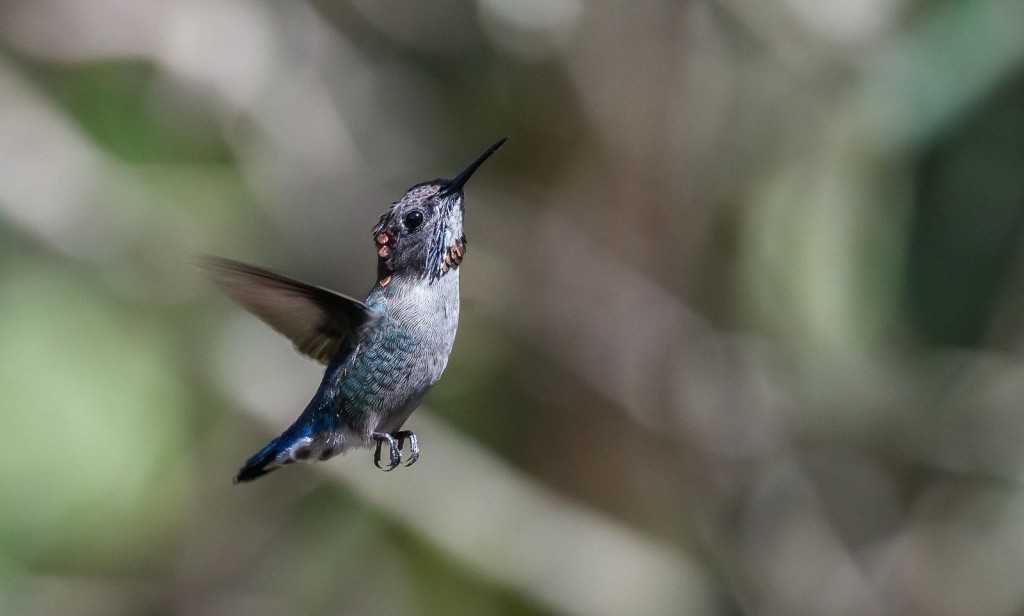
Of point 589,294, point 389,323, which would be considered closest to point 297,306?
point 389,323

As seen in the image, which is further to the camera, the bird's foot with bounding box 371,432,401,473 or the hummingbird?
the hummingbird

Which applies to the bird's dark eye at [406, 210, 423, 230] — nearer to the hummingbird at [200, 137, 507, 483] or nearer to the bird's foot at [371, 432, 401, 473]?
the hummingbird at [200, 137, 507, 483]

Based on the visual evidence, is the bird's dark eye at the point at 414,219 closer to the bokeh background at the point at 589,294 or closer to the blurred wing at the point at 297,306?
the blurred wing at the point at 297,306

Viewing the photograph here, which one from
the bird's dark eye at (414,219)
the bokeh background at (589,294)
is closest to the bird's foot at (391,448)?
the bird's dark eye at (414,219)

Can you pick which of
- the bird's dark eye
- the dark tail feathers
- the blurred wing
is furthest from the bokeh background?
the bird's dark eye

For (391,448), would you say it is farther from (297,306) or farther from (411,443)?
(297,306)

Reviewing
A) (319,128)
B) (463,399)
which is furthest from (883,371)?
(319,128)

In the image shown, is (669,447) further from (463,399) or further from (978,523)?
(978,523)
